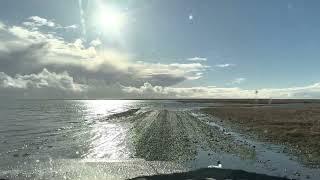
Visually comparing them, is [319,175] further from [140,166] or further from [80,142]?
[80,142]

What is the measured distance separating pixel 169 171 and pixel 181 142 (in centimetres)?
1328

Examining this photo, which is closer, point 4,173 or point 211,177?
point 211,177

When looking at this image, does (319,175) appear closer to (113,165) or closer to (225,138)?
(113,165)

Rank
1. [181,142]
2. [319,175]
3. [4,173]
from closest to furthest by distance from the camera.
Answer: [319,175] < [4,173] < [181,142]

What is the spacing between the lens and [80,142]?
1465 inches

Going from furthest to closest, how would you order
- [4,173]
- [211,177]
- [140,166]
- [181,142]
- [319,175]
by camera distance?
1. [181,142]
2. [140,166]
3. [4,173]
4. [319,175]
5. [211,177]

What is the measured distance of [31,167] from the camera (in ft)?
77.8

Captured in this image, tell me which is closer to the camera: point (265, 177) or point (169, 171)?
point (265, 177)

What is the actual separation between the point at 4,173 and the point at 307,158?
18.8 m

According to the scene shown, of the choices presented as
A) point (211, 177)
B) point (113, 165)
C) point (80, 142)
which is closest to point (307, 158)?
point (211, 177)

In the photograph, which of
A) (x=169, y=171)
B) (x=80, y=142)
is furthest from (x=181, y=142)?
(x=169, y=171)

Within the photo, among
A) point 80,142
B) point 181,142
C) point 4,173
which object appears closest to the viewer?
point 4,173

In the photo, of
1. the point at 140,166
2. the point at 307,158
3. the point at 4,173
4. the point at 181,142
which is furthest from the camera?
the point at 181,142

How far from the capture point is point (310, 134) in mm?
38594
